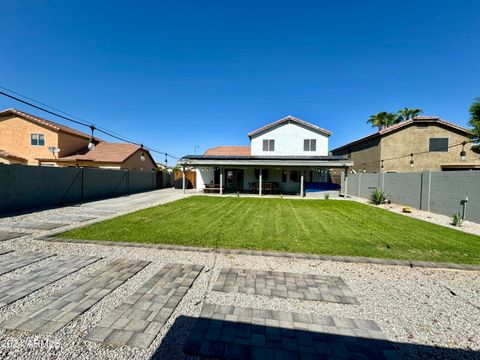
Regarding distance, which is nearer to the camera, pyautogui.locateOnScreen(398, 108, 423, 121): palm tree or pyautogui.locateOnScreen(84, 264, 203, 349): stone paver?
pyautogui.locateOnScreen(84, 264, 203, 349): stone paver

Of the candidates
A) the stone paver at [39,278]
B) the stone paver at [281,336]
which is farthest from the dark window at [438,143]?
the stone paver at [39,278]

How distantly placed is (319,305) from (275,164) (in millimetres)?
13935

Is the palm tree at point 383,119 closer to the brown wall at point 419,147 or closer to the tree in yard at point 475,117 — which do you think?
the brown wall at point 419,147

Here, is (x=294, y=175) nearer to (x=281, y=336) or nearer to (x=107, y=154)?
(x=281, y=336)

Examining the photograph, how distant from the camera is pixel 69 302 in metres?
2.92

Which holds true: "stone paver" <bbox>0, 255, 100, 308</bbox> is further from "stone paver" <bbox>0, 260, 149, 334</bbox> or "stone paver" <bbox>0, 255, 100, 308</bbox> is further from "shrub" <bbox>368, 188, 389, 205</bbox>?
"shrub" <bbox>368, 188, 389, 205</bbox>

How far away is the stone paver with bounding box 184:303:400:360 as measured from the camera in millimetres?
2141

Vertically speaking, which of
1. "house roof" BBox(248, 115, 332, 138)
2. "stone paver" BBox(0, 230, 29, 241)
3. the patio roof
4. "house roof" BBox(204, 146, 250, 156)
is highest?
"house roof" BBox(248, 115, 332, 138)

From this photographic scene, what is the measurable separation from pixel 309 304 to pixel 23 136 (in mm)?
29087

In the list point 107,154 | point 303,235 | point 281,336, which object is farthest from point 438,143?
point 107,154

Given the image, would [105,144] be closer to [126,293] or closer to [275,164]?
[275,164]

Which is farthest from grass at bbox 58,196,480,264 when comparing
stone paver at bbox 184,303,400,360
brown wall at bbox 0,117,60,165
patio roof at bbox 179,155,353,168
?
brown wall at bbox 0,117,60,165

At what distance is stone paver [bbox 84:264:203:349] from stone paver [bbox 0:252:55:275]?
9.10 feet

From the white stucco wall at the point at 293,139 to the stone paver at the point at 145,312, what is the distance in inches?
719
